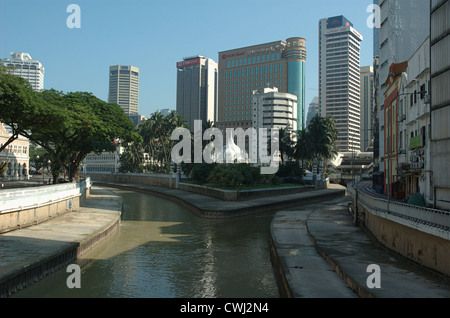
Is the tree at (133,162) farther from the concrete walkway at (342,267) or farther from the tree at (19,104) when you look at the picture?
the concrete walkway at (342,267)

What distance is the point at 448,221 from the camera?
17.1 m

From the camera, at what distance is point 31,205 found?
29156 mm

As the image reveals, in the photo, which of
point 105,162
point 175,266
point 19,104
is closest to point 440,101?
point 175,266

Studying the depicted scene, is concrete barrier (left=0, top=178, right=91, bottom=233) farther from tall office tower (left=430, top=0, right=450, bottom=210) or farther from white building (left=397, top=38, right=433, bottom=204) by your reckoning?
tall office tower (left=430, top=0, right=450, bottom=210)

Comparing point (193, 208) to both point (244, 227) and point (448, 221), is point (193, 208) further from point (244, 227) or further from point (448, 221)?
point (448, 221)

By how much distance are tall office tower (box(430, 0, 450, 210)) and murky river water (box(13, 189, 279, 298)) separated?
41.8 feet

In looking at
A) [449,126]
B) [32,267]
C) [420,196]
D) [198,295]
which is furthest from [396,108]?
[32,267]

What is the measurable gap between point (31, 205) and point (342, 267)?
23.1 meters

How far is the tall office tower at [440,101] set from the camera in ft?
81.7

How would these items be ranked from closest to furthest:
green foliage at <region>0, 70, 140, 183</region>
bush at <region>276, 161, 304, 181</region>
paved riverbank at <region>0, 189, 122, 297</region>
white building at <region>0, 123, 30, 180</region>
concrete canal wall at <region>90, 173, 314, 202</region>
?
paved riverbank at <region>0, 189, 122, 297</region>
green foliage at <region>0, 70, 140, 183</region>
concrete canal wall at <region>90, 173, 314, 202</region>
white building at <region>0, 123, 30, 180</region>
bush at <region>276, 161, 304, 181</region>

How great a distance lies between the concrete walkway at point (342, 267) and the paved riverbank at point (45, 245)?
12408 mm

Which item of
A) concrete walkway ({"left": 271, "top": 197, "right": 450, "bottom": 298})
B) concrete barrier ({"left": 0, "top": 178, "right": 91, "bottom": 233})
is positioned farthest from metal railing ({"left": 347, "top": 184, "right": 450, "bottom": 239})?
concrete barrier ({"left": 0, "top": 178, "right": 91, "bottom": 233})

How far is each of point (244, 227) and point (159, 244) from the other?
1289 centimetres

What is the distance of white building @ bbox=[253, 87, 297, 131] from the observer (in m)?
180
